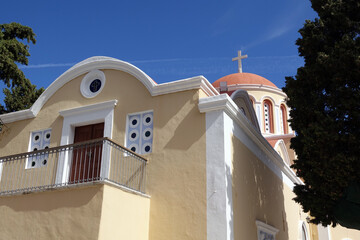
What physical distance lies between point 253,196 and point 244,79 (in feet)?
36.8

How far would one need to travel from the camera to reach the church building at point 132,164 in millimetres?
7527

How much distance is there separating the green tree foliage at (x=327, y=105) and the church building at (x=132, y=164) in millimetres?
1512

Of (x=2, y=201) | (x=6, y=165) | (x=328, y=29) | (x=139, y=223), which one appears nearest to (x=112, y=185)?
(x=139, y=223)

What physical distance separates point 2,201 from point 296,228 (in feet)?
33.7

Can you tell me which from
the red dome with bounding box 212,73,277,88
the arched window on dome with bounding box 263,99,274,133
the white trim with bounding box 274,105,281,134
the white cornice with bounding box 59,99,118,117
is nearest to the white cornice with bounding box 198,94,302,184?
the white cornice with bounding box 59,99,118,117

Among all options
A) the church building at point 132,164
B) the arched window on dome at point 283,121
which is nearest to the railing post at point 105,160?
the church building at point 132,164

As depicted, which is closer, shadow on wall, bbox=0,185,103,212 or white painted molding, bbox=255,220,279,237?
shadow on wall, bbox=0,185,103,212

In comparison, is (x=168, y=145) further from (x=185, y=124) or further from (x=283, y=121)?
(x=283, y=121)

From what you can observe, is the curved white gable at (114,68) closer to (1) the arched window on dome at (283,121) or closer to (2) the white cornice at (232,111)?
(2) the white cornice at (232,111)

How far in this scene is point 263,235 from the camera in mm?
10383

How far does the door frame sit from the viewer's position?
31.1ft

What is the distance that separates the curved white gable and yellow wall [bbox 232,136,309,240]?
1.61 metres

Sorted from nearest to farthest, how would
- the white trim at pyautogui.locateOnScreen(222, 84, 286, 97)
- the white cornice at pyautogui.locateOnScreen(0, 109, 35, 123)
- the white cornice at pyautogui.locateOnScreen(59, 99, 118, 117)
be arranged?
the white cornice at pyautogui.locateOnScreen(59, 99, 118, 117) < the white cornice at pyautogui.locateOnScreen(0, 109, 35, 123) < the white trim at pyautogui.locateOnScreen(222, 84, 286, 97)

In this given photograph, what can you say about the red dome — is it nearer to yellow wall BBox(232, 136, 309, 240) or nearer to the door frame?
yellow wall BBox(232, 136, 309, 240)
